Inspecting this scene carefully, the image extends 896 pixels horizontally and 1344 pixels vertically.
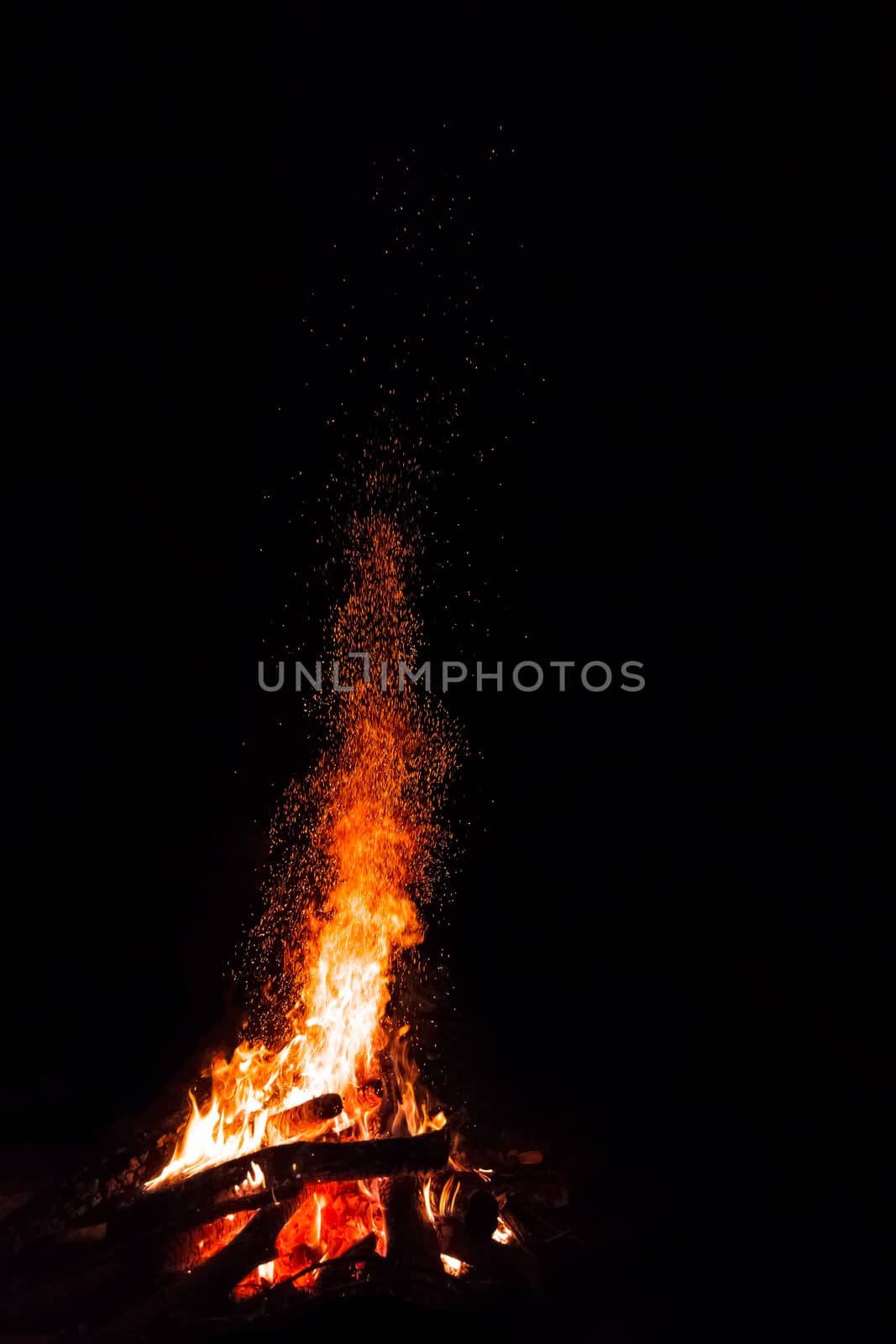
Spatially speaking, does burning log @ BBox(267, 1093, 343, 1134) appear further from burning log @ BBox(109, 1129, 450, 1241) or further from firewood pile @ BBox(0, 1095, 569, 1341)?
burning log @ BBox(109, 1129, 450, 1241)

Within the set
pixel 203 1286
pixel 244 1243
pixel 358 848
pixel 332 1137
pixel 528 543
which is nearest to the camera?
pixel 203 1286

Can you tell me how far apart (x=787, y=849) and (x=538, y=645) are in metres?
1.57

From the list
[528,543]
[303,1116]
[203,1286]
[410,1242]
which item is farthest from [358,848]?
[203,1286]

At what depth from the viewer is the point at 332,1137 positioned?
322 centimetres

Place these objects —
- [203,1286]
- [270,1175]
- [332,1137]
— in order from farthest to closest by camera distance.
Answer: [332,1137], [270,1175], [203,1286]

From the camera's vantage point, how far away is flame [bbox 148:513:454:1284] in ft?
13.2

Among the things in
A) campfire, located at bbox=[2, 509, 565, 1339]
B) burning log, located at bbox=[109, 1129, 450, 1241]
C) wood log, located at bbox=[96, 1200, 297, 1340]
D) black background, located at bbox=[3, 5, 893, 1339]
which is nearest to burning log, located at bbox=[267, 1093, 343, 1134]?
campfire, located at bbox=[2, 509, 565, 1339]

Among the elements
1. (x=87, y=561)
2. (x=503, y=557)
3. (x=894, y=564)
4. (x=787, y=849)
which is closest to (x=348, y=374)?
(x=503, y=557)

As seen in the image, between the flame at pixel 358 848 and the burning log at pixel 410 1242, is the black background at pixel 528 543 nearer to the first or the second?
the flame at pixel 358 848

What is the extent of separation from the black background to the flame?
26 cm

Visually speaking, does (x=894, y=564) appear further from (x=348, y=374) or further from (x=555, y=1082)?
(x=555, y=1082)

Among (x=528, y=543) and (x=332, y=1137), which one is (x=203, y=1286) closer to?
(x=332, y=1137)

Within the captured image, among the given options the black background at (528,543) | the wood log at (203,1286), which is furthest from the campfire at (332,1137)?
the black background at (528,543)

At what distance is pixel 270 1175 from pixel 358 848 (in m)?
1.96
